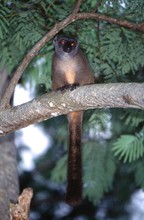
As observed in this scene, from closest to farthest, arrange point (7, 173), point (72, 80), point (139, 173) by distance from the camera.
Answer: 1. point (72, 80)
2. point (7, 173)
3. point (139, 173)

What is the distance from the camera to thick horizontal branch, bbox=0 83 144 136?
276cm

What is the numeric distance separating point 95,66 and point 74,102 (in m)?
1.09

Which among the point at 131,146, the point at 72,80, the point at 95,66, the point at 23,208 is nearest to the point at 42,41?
the point at 72,80

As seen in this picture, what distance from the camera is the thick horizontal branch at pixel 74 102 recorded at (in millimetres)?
2758

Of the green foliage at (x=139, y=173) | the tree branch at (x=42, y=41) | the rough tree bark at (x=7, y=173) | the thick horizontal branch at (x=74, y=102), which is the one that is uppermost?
the tree branch at (x=42, y=41)

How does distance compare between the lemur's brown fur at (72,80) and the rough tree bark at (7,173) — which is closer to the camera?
the lemur's brown fur at (72,80)

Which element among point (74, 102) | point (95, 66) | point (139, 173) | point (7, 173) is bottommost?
point (139, 173)

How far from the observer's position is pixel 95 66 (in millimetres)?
4125

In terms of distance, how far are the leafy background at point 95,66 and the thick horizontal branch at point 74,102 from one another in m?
0.66

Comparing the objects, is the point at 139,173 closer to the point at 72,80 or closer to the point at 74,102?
the point at 72,80

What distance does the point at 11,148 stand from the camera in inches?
189

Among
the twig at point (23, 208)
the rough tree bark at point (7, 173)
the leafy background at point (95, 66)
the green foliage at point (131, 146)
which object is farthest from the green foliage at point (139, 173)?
the twig at point (23, 208)

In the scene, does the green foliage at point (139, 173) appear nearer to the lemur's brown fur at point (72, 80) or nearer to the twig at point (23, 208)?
the lemur's brown fur at point (72, 80)

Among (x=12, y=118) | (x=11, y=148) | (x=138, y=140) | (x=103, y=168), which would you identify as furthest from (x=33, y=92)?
(x=12, y=118)
